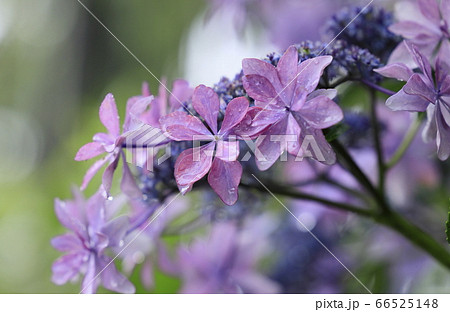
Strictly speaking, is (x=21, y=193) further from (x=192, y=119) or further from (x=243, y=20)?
(x=192, y=119)

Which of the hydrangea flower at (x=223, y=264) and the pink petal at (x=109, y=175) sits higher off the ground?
the pink petal at (x=109, y=175)

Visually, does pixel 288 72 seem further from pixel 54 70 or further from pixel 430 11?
pixel 54 70

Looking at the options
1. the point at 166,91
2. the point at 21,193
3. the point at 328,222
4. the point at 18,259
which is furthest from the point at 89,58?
the point at 166,91

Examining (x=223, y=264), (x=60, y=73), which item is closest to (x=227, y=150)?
(x=223, y=264)

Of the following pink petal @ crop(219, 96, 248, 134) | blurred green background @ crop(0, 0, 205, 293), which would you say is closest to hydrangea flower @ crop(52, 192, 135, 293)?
pink petal @ crop(219, 96, 248, 134)

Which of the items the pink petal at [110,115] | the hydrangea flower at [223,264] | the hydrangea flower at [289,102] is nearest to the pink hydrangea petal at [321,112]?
the hydrangea flower at [289,102]

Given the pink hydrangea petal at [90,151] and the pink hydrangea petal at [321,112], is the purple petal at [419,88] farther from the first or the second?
the pink hydrangea petal at [90,151]
